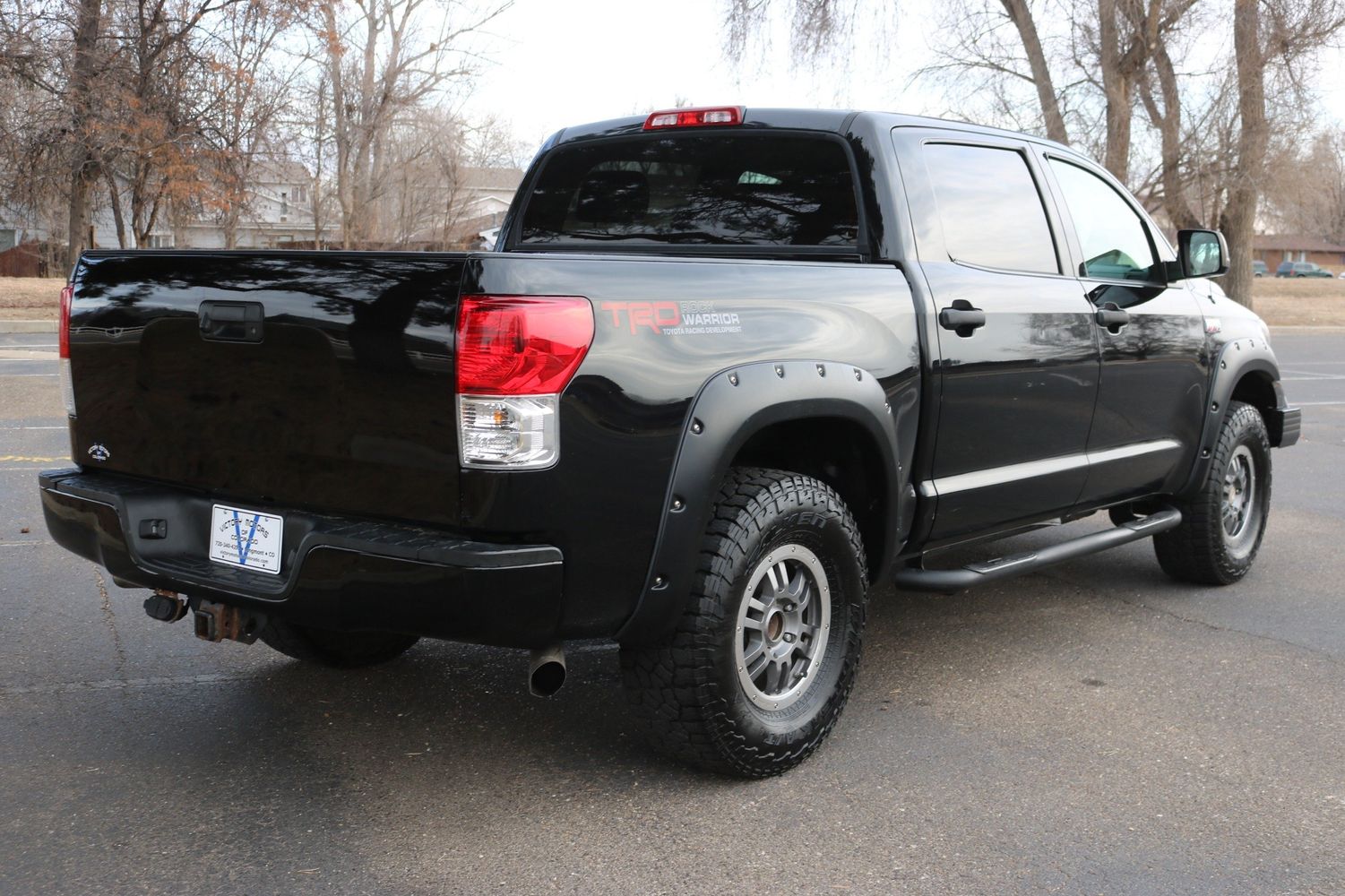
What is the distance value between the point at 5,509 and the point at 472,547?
5006mm

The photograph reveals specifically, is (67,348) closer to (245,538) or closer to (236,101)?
(245,538)

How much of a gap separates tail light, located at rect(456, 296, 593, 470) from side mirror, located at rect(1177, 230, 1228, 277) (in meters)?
3.46

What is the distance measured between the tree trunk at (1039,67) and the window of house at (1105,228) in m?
21.5

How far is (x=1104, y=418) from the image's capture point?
4891mm

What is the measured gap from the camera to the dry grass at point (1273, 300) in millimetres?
25525

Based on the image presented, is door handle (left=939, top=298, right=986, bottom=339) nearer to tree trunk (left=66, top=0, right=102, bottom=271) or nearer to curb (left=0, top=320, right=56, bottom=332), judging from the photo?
curb (left=0, top=320, right=56, bottom=332)

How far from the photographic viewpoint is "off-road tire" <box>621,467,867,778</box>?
334 cm

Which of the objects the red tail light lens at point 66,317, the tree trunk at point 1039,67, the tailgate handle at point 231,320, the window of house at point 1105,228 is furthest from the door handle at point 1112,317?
the tree trunk at point 1039,67

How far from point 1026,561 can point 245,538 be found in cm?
260

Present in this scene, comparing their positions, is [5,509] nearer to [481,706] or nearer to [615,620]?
[481,706]

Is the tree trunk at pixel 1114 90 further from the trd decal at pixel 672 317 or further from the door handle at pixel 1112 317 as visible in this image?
the trd decal at pixel 672 317

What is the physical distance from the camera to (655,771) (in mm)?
3662

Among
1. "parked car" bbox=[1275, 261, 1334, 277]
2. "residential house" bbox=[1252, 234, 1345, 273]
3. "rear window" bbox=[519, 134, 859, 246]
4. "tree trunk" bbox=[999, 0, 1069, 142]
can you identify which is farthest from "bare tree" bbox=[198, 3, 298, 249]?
"residential house" bbox=[1252, 234, 1345, 273]

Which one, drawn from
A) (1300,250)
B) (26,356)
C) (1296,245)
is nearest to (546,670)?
(26,356)
